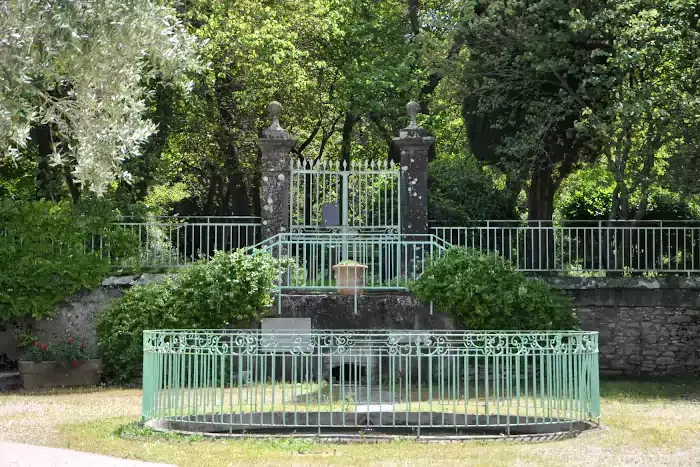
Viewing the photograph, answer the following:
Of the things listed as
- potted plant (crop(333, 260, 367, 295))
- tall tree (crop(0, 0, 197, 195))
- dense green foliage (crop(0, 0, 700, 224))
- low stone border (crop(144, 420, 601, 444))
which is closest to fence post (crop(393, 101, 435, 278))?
dense green foliage (crop(0, 0, 700, 224))

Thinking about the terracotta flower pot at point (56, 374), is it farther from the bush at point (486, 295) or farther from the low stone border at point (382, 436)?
the low stone border at point (382, 436)

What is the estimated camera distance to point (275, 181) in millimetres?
18953

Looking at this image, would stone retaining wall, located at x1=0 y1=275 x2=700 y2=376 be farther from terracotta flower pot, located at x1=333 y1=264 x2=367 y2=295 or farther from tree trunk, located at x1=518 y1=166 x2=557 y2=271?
terracotta flower pot, located at x1=333 y1=264 x2=367 y2=295

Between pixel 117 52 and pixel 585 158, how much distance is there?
11.8m

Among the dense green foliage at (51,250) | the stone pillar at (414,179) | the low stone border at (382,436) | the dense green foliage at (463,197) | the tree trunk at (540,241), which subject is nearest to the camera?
the low stone border at (382,436)

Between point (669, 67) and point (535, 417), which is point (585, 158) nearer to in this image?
point (669, 67)

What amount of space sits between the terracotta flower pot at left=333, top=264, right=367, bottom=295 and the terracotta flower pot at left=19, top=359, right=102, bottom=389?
170 inches

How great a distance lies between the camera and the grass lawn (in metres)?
9.81

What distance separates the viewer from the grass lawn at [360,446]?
9812mm

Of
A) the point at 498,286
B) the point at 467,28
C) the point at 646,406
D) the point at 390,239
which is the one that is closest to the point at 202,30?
the point at 467,28

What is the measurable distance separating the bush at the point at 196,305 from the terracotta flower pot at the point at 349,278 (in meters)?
0.95

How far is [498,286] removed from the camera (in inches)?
682

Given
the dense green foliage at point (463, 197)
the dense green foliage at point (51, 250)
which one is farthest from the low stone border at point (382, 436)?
the dense green foliage at point (463, 197)

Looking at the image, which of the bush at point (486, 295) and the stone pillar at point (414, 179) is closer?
the bush at point (486, 295)
